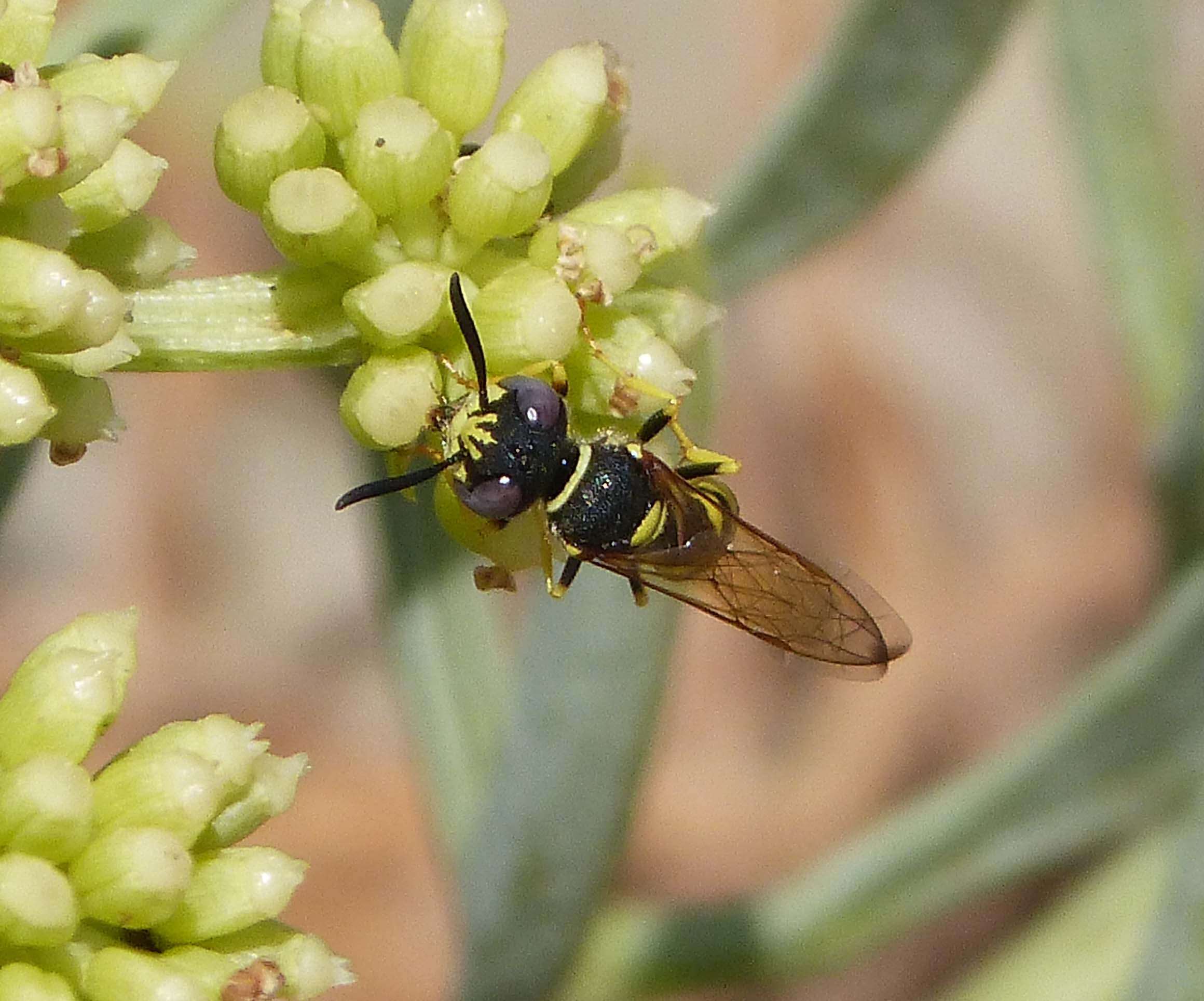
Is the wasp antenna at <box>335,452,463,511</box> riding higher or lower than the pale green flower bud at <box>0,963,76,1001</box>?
higher

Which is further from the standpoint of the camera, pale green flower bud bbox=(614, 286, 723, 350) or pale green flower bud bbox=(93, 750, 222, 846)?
pale green flower bud bbox=(614, 286, 723, 350)

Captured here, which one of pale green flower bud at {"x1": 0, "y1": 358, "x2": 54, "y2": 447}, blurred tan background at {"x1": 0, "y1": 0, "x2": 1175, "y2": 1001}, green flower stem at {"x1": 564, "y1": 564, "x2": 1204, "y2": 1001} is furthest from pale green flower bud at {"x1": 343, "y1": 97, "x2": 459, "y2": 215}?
blurred tan background at {"x1": 0, "y1": 0, "x2": 1175, "y2": 1001}

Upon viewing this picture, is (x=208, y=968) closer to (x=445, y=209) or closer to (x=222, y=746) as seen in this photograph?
(x=222, y=746)

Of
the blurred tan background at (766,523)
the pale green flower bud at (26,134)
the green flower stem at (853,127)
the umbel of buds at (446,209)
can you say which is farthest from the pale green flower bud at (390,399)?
the blurred tan background at (766,523)

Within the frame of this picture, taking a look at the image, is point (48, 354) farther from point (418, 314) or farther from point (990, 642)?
point (990, 642)

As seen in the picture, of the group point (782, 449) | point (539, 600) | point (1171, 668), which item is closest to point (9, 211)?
point (539, 600)

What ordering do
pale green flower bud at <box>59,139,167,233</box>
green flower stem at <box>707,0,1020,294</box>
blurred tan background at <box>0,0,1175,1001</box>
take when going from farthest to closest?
blurred tan background at <box>0,0,1175,1001</box>
green flower stem at <box>707,0,1020,294</box>
pale green flower bud at <box>59,139,167,233</box>

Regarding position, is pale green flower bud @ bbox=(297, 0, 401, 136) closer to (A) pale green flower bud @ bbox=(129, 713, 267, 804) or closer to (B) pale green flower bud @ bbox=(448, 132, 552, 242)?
(B) pale green flower bud @ bbox=(448, 132, 552, 242)

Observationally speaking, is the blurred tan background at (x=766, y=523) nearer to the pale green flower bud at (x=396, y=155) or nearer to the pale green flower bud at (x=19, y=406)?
the pale green flower bud at (x=396, y=155)
